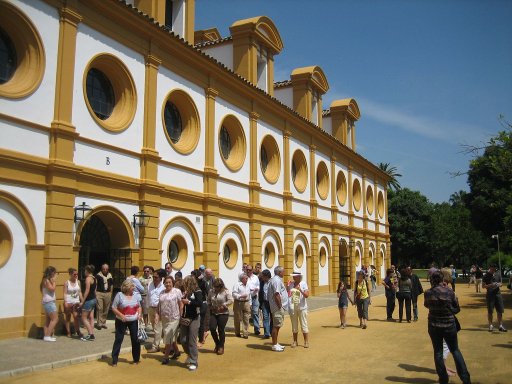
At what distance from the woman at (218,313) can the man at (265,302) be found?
7.18 feet

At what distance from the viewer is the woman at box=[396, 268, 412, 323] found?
15273mm

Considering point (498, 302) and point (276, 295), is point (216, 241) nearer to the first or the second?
point (276, 295)

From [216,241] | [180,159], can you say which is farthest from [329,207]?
[180,159]

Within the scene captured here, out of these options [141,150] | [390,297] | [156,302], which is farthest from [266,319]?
[141,150]

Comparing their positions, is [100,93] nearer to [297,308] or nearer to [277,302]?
[277,302]

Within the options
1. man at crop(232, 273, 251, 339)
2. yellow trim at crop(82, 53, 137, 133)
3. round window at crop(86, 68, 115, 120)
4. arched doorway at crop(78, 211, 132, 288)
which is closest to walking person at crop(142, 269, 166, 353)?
man at crop(232, 273, 251, 339)

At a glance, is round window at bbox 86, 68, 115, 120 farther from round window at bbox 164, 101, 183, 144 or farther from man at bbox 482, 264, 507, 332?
man at bbox 482, 264, 507, 332

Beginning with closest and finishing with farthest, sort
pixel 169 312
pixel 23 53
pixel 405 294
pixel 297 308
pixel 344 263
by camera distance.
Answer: pixel 169 312, pixel 297 308, pixel 23 53, pixel 405 294, pixel 344 263

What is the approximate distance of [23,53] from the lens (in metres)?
11.9

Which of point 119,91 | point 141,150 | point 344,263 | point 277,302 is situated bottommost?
point 277,302

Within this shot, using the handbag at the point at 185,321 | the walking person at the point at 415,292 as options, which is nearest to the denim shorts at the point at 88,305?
the handbag at the point at 185,321

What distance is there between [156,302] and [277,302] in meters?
2.63

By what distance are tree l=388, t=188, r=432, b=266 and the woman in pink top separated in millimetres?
51133

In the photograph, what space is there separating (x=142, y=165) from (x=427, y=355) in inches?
366
